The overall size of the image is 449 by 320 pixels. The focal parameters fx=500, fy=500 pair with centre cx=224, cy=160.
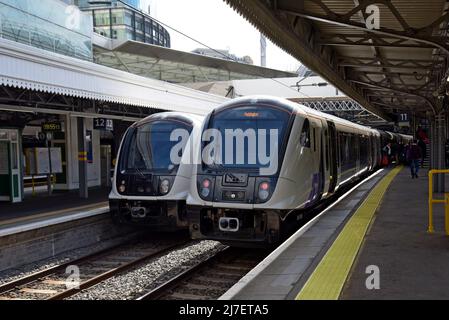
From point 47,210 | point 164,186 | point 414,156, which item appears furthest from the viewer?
point 414,156

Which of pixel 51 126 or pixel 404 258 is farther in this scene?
pixel 51 126

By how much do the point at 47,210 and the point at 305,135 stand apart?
7.07 m

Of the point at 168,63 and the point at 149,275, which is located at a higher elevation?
the point at 168,63

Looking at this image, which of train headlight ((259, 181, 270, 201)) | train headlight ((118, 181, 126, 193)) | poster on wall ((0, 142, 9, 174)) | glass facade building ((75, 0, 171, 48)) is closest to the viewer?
train headlight ((259, 181, 270, 201))

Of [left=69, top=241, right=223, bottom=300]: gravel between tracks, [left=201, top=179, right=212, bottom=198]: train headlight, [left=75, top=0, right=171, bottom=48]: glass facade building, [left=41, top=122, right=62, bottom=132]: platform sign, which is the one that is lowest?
[left=69, top=241, right=223, bottom=300]: gravel between tracks

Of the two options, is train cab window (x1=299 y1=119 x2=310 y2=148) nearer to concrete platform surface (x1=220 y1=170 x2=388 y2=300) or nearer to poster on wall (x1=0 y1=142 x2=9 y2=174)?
concrete platform surface (x1=220 y1=170 x2=388 y2=300)

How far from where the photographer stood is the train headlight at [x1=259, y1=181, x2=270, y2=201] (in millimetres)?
8187

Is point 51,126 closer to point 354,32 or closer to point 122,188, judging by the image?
point 122,188

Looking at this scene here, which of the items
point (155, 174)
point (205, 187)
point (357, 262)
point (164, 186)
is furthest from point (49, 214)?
point (357, 262)

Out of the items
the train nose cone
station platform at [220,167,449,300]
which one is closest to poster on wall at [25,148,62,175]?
the train nose cone

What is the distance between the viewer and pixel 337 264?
238 inches

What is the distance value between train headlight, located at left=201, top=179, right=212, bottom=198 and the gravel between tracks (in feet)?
4.71

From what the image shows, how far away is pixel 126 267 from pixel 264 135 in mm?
3374

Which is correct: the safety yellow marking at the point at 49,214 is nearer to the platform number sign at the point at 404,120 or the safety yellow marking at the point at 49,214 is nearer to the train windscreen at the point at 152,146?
the train windscreen at the point at 152,146
